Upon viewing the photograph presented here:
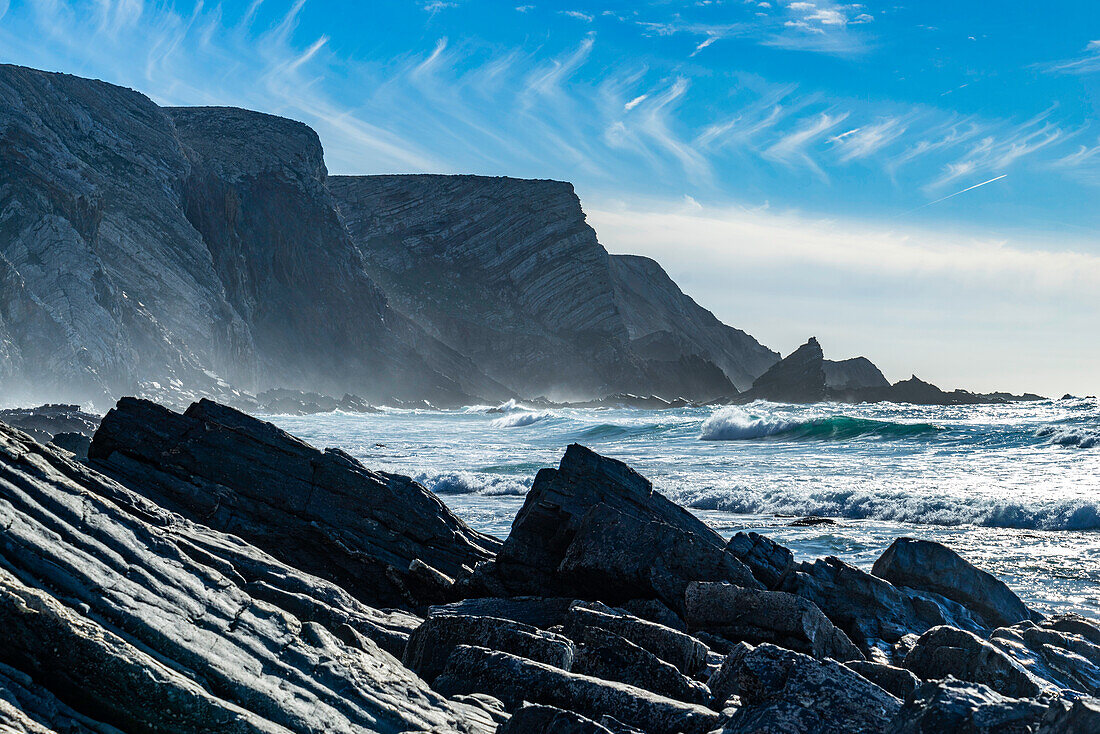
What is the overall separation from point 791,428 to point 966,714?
31001 millimetres

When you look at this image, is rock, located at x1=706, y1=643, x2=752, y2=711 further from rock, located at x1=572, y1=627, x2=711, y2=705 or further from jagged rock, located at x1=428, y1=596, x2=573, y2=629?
jagged rock, located at x1=428, y1=596, x2=573, y2=629

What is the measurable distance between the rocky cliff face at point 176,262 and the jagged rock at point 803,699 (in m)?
38.7

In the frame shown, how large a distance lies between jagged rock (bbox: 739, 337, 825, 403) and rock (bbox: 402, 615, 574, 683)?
7209cm

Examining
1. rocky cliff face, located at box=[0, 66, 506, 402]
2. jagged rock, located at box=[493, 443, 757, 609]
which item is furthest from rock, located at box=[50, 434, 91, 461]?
rocky cliff face, located at box=[0, 66, 506, 402]

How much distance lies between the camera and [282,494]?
7.91m

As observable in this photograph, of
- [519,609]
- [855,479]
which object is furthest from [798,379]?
[519,609]

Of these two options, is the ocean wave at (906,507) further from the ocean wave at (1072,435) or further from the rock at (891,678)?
the ocean wave at (1072,435)

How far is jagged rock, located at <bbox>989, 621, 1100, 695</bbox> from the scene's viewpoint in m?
5.58

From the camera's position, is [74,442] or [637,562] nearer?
[637,562]

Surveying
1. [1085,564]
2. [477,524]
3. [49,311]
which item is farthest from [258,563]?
[49,311]

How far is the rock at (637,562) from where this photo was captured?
695cm

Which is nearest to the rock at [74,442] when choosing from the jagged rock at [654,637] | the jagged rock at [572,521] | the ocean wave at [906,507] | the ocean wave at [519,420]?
the jagged rock at [572,521]

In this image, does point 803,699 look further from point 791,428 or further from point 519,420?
point 519,420

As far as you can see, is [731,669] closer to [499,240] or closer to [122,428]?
[122,428]
